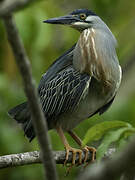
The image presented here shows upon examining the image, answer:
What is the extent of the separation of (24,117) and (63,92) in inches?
15.7

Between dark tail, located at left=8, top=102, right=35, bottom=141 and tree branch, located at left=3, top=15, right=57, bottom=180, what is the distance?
210cm

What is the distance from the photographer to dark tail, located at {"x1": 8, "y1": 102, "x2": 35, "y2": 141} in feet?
12.3

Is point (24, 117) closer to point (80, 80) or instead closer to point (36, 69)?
point (80, 80)

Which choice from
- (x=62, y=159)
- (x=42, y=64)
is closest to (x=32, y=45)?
(x=42, y=64)

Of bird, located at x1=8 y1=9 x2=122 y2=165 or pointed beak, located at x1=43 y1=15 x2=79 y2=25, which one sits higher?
pointed beak, located at x1=43 y1=15 x2=79 y2=25

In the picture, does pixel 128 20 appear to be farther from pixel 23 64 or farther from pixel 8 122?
pixel 23 64

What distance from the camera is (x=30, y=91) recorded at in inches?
62.0

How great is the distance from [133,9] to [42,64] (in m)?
1.36

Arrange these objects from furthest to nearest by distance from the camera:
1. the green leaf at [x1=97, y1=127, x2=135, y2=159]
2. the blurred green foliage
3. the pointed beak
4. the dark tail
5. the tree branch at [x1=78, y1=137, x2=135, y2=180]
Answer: the blurred green foliage, the dark tail, the pointed beak, the green leaf at [x1=97, y1=127, x2=135, y2=159], the tree branch at [x1=78, y1=137, x2=135, y2=180]

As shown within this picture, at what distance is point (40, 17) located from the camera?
425cm

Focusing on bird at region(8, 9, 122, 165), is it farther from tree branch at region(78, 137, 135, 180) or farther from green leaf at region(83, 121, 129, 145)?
tree branch at region(78, 137, 135, 180)

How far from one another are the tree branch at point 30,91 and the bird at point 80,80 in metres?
1.92

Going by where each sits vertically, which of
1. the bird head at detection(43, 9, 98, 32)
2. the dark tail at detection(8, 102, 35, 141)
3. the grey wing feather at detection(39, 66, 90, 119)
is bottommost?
the dark tail at detection(8, 102, 35, 141)

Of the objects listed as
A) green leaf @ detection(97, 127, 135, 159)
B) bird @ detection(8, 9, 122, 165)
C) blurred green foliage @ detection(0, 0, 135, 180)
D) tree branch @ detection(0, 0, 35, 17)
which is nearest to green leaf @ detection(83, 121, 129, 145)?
green leaf @ detection(97, 127, 135, 159)
